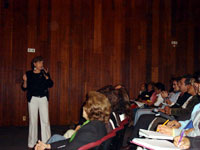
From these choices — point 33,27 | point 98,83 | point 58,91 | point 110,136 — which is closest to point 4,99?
point 58,91

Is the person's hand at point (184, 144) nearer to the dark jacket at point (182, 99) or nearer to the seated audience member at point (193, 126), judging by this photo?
the seated audience member at point (193, 126)

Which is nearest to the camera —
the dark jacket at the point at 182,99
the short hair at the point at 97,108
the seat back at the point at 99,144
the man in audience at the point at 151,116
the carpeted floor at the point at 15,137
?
the seat back at the point at 99,144

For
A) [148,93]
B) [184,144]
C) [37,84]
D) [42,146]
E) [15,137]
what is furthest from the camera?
[148,93]

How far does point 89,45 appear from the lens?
6.56m

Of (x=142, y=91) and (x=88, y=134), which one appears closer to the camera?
(x=88, y=134)

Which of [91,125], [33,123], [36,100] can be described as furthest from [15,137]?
[91,125]

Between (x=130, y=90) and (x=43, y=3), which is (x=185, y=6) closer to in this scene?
(x=130, y=90)

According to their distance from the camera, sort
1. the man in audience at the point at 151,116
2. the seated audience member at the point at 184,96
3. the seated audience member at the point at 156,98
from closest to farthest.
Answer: the man in audience at the point at 151,116, the seated audience member at the point at 184,96, the seated audience member at the point at 156,98

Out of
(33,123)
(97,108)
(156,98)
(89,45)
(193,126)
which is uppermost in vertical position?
(89,45)

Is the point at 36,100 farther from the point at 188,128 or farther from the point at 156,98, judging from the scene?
the point at 156,98

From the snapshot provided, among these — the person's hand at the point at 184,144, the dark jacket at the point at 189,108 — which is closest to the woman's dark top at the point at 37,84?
the dark jacket at the point at 189,108

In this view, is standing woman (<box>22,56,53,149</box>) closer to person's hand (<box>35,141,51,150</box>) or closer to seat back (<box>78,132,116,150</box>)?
person's hand (<box>35,141,51,150</box>)

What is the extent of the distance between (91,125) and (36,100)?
8.38 ft

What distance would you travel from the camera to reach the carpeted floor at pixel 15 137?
4336mm
